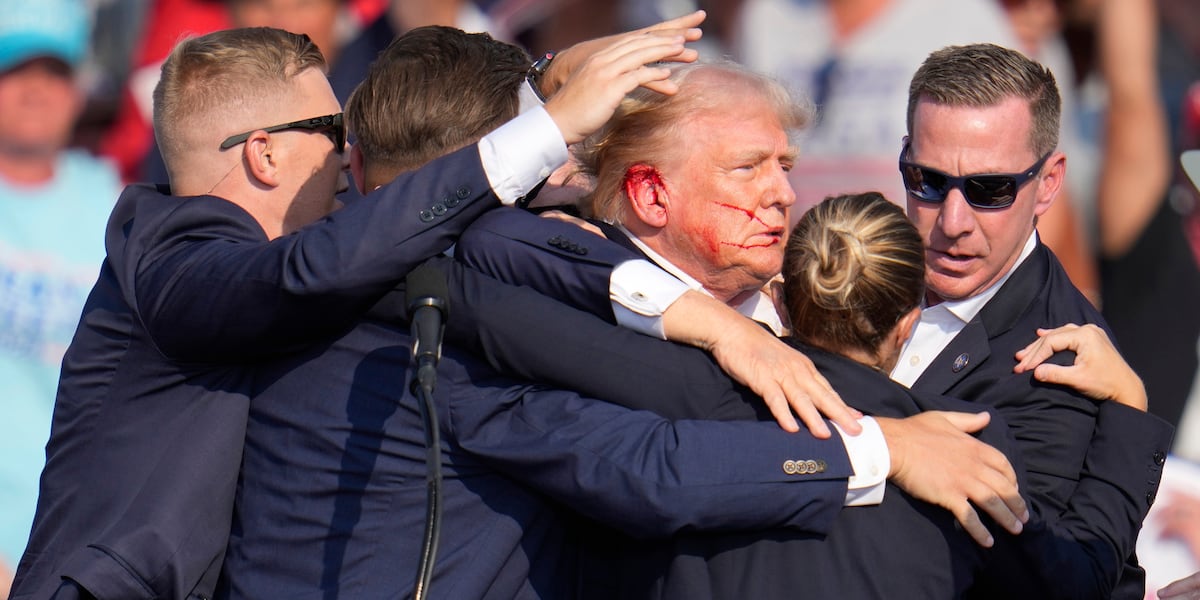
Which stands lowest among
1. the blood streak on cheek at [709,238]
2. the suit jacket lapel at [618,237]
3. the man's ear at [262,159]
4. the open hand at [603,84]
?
the blood streak on cheek at [709,238]

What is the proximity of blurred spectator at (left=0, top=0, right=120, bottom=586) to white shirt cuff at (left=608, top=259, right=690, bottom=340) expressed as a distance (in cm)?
443

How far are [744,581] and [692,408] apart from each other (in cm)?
31

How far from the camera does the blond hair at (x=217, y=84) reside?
3121mm

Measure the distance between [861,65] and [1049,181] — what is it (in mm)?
2225

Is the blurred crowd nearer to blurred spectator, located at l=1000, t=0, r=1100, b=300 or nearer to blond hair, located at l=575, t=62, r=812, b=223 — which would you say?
blurred spectator, located at l=1000, t=0, r=1100, b=300

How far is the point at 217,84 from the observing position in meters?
3.13

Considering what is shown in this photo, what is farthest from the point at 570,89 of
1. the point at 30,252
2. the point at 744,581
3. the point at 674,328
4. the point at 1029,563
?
the point at 30,252

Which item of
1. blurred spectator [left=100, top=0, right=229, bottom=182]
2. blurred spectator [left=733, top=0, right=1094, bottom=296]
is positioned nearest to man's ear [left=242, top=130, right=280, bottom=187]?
blurred spectator [left=733, top=0, right=1094, bottom=296]

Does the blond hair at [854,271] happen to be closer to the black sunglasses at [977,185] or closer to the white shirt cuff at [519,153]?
the white shirt cuff at [519,153]

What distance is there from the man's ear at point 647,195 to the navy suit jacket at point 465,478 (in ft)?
1.75

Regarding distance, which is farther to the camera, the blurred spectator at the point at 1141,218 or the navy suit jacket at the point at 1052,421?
the blurred spectator at the point at 1141,218

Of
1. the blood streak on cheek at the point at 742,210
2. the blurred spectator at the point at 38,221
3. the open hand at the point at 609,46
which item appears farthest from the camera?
the blurred spectator at the point at 38,221

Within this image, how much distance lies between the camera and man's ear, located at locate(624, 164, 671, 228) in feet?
9.76

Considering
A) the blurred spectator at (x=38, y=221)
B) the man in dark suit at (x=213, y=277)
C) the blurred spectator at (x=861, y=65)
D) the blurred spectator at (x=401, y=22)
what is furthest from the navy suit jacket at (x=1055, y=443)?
the blurred spectator at (x=38, y=221)
